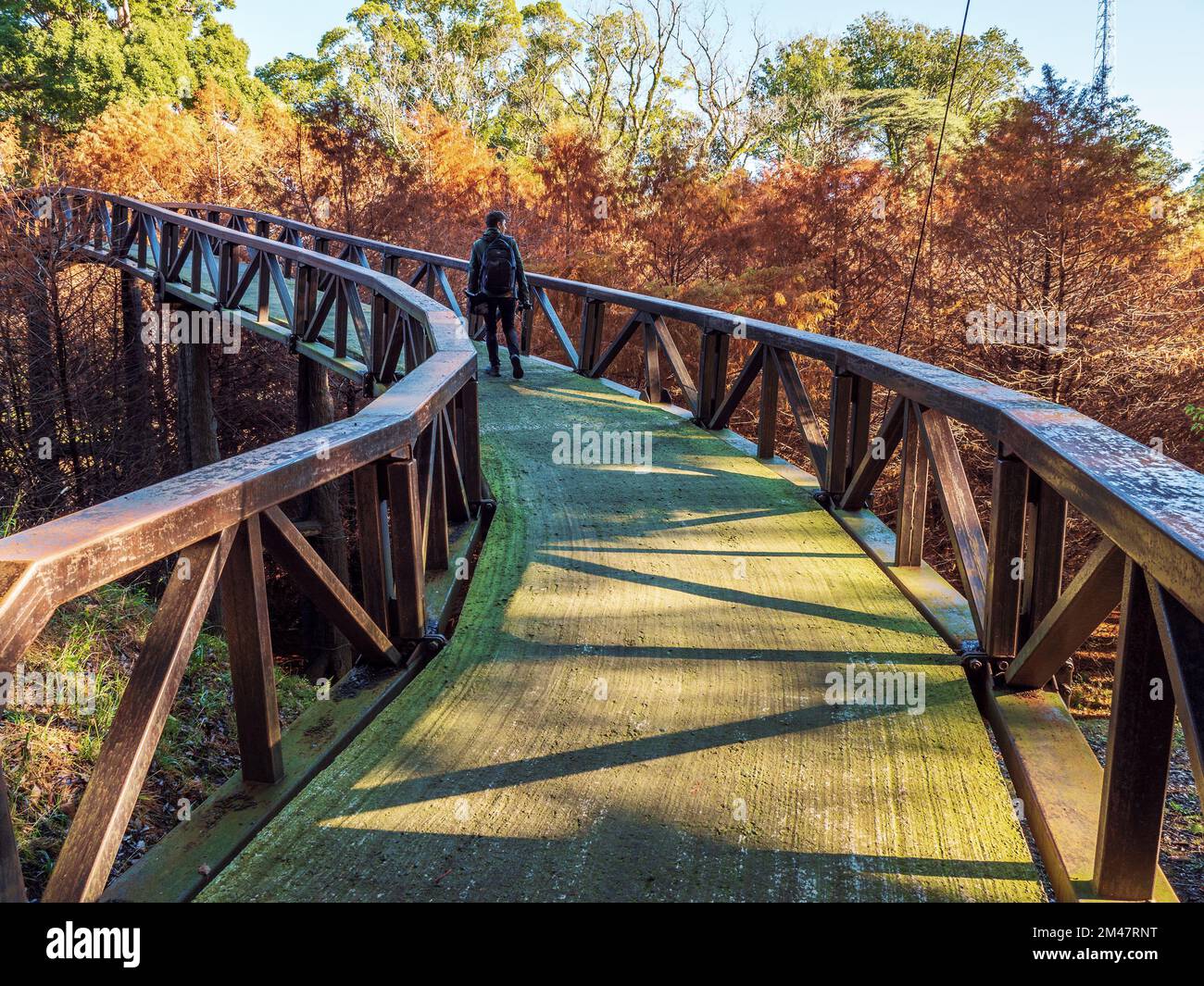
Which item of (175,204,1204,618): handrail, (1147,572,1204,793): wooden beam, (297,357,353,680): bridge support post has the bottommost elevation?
(297,357,353,680): bridge support post

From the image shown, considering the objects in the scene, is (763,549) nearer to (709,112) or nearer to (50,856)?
(50,856)

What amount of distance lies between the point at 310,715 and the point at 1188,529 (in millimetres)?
2565

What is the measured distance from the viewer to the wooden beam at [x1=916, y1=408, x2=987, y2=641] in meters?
3.48

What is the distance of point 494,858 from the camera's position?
2334 mm

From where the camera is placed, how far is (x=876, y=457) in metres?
4.89

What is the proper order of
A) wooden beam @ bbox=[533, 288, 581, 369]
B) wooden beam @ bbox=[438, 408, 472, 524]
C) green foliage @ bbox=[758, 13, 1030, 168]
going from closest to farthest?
1. wooden beam @ bbox=[438, 408, 472, 524]
2. wooden beam @ bbox=[533, 288, 581, 369]
3. green foliage @ bbox=[758, 13, 1030, 168]

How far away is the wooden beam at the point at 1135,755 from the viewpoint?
1.99 metres

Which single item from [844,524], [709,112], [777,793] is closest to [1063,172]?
[844,524]

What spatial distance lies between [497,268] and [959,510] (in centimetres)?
687

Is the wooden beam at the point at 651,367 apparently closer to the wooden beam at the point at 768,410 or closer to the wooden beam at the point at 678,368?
the wooden beam at the point at 678,368

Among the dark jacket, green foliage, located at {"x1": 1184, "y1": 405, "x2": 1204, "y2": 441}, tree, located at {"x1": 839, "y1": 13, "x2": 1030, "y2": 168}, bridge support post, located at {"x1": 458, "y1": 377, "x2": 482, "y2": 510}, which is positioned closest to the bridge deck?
bridge support post, located at {"x1": 458, "y1": 377, "x2": 482, "y2": 510}

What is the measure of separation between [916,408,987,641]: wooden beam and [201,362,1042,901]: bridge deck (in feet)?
0.88

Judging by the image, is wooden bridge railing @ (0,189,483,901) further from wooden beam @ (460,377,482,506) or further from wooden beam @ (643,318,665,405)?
wooden beam @ (643,318,665,405)

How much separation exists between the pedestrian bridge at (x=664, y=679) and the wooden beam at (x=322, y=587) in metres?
0.01
